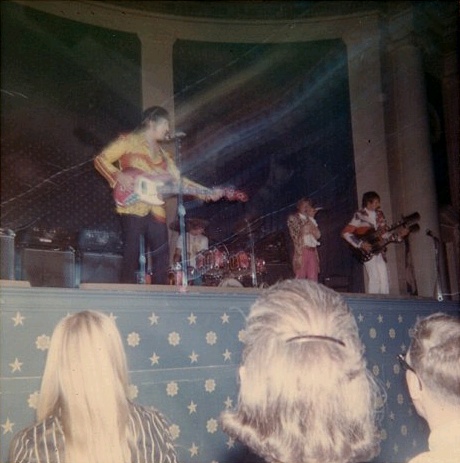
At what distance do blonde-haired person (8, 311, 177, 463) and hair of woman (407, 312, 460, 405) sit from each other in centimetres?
84

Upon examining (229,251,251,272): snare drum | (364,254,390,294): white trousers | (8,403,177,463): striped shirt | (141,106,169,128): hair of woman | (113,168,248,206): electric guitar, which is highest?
(141,106,169,128): hair of woman

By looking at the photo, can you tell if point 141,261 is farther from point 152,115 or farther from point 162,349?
point 162,349

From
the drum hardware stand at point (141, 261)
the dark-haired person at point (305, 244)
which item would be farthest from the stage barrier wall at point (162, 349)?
the dark-haired person at point (305, 244)

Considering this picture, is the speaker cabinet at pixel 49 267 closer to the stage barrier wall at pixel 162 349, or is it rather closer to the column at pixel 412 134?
the stage barrier wall at pixel 162 349

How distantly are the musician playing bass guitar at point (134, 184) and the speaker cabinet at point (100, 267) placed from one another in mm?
2461

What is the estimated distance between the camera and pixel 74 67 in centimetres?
695

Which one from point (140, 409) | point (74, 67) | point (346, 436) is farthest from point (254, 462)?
point (74, 67)

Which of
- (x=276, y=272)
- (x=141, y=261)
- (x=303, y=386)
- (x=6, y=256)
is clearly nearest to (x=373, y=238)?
(x=276, y=272)

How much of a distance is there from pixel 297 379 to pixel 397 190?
817cm

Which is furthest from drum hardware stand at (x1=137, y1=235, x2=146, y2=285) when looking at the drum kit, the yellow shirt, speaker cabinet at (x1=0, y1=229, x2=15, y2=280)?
speaker cabinet at (x1=0, y1=229, x2=15, y2=280)

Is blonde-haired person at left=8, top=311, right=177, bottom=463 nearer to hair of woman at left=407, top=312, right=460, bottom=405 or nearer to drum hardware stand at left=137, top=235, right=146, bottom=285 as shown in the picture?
hair of woman at left=407, top=312, right=460, bottom=405

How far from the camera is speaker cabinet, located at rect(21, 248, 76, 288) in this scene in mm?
4094

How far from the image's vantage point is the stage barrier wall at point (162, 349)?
213cm

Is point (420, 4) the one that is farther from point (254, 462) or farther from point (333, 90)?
point (254, 462)
